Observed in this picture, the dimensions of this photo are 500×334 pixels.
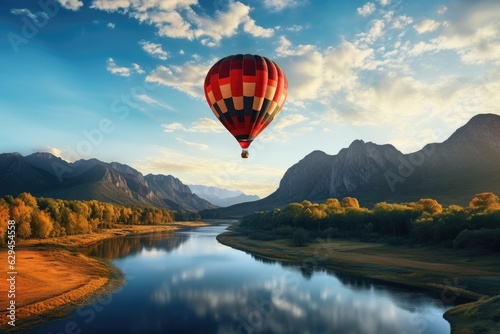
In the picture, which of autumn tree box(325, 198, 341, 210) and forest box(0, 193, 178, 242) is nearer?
forest box(0, 193, 178, 242)

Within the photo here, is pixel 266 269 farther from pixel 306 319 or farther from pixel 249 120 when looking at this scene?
pixel 249 120

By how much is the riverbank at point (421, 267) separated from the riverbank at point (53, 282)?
127 ft

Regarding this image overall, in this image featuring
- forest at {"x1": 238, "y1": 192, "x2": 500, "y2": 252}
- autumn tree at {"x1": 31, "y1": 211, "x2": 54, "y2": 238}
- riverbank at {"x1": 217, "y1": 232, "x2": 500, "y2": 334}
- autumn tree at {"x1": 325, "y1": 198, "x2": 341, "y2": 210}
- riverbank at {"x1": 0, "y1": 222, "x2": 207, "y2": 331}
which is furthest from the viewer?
autumn tree at {"x1": 325, "y1": 198, "x2": 341, "y2": 210}

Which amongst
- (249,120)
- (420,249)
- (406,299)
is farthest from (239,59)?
(420,249)

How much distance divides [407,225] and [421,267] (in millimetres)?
37989

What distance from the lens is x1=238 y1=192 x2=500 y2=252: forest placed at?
2810 inches

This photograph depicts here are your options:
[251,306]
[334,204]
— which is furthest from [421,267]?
[334,204]

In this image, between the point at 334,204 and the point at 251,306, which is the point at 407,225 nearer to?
the point at 251,306

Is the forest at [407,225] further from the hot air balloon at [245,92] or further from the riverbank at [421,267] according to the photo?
the hot air balloon at [245,92]

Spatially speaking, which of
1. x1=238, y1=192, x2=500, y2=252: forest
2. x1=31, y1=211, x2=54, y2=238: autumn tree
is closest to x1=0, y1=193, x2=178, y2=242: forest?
x1=31, y1=211, x2=54, y2=238: autumn tree

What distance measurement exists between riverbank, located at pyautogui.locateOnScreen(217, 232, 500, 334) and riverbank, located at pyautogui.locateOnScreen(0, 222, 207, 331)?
38777mm

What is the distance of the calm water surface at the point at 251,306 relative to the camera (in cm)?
3444

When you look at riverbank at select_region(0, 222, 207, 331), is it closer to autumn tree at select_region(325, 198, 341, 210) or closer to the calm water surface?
the calm water surface

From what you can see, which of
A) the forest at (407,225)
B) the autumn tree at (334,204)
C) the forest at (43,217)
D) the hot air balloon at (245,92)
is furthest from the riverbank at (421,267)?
the forest at (43,217)
